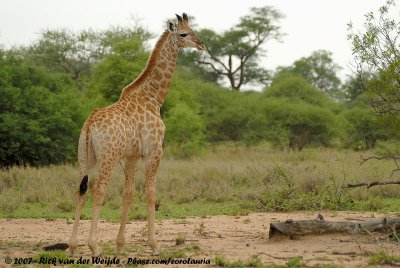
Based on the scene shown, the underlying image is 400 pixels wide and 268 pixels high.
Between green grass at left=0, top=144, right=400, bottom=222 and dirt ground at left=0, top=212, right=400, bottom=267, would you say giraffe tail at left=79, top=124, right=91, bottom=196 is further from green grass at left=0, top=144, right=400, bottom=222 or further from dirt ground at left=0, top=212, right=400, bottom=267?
green grass at left=0, top=144, right=400, bottom=222

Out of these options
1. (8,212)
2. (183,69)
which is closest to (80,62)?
(183,69)

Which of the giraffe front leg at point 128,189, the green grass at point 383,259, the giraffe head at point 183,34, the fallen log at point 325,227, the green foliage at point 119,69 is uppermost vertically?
the green foliage at point 119,69

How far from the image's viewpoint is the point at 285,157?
21.8 meters

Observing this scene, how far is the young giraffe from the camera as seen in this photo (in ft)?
23.0

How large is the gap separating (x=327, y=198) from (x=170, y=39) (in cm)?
555

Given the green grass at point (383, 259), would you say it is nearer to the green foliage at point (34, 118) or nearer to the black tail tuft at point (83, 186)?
the black tail tuft at point (83, 186)

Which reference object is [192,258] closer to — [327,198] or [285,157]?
[327,198]

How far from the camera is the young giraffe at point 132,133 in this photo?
23.0ft

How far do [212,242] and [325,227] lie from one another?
4.91 ft

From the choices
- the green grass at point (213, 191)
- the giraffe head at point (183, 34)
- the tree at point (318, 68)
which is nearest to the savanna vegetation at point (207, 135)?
the green grass at point (213, 191)

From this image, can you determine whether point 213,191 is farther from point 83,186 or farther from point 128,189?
point 83,186

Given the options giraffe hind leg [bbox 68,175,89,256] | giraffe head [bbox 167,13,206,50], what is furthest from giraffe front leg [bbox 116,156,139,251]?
giraffe head [bbox 167,13,206,50]

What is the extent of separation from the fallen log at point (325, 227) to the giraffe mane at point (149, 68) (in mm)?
2519

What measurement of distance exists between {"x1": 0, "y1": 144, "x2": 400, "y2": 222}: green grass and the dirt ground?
0.93 m
